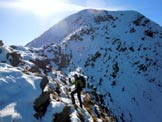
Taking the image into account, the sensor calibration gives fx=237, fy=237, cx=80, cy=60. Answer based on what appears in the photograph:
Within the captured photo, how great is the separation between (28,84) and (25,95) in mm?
1549

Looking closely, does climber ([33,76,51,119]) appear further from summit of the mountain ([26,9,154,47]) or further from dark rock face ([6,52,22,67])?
summit of the mountain ([26,9,154,47])

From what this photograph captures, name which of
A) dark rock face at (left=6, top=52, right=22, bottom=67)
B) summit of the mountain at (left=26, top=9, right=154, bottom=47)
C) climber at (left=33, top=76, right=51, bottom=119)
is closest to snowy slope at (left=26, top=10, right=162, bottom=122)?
summit of the mountain at (left=26, top=9, right=154, bottom=47)

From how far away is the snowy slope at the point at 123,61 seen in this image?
4909 centimetres

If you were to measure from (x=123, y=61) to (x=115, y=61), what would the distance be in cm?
203

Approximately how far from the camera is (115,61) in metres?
60.8

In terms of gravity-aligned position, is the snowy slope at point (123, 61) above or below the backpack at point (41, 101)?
below

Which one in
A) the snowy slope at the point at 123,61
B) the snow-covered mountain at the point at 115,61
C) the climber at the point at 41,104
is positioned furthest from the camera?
the snowy slope at the point at 123,61

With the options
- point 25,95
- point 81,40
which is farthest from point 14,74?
point 81,40

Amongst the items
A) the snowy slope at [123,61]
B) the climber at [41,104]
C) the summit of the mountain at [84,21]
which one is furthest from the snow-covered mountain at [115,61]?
the climber at [41,104]

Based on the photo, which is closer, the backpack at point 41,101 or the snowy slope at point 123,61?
the backpack at point 41,101

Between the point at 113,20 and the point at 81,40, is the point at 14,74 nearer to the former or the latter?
the point at 81,40

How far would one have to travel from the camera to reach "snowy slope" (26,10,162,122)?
1933 inches

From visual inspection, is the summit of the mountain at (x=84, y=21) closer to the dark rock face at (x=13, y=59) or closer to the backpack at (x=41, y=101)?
the dark rock face at (x=13, y=59)

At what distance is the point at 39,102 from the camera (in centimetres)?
1758
